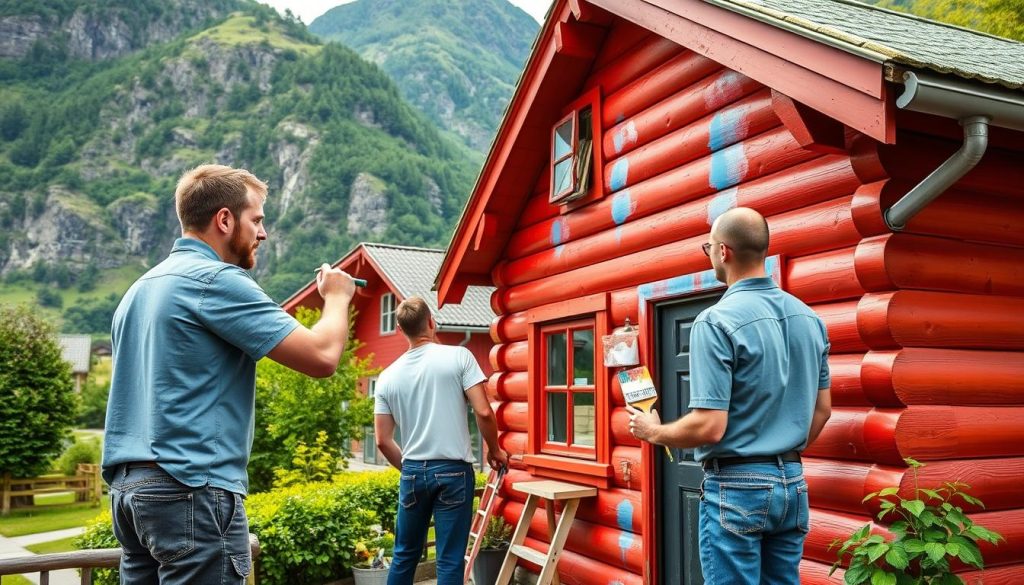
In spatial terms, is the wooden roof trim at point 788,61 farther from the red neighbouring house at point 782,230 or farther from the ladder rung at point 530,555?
the ladder rung at point 530,555

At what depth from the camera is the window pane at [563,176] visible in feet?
23.8

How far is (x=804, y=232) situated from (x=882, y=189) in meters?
0.66

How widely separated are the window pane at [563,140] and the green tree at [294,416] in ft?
26.6

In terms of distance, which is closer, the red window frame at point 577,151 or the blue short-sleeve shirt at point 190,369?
the blue short-sleeve shirt at point 190,369

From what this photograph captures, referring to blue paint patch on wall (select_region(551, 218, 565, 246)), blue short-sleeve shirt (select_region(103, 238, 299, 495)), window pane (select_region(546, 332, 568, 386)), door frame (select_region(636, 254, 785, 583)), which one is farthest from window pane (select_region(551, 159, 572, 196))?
blue short-sleeve shirt (select_region(103, 238, 299, 495))

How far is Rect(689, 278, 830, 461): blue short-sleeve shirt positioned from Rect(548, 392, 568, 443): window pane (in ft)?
13.5

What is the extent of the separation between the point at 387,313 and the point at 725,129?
22.1 metres

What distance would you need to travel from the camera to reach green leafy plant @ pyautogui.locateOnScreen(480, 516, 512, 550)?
25.8ft

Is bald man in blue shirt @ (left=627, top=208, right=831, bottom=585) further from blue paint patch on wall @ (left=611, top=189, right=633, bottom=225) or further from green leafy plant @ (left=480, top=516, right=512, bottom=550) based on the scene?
green leafy plant @ (left=480, top=516, right=512, bottom=550)

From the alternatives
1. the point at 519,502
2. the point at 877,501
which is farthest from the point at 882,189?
the point at 519,502

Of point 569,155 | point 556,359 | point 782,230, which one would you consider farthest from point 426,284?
point 782,230

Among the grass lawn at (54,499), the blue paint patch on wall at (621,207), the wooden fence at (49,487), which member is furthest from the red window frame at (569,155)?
the grass lawn at (54,499)

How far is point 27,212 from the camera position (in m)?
118

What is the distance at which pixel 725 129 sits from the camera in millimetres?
5488
